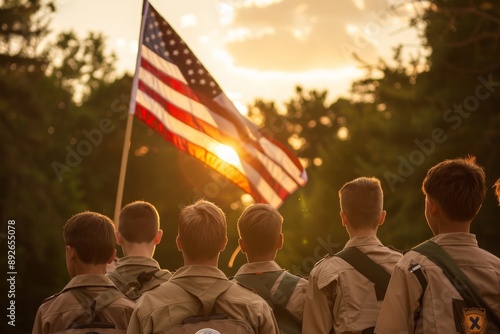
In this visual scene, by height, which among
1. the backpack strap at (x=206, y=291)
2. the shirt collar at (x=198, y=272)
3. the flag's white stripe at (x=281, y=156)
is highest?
the flag's white stripe at (x=281, y=156)

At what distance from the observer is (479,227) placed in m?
26.5

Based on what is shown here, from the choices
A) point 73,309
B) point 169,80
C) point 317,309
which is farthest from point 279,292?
point 169,80

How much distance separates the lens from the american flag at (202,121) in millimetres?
11250

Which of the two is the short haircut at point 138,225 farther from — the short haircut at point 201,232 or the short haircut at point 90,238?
the short haircut at point 201,232

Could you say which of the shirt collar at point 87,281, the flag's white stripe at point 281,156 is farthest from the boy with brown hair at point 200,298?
the flag's white stripe at point 281,156

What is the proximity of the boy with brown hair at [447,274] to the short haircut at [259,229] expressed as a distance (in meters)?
1.47

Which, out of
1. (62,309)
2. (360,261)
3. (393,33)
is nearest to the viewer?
(62,309)

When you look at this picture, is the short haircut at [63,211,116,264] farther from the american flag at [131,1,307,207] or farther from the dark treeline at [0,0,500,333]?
the dark treeline at [0,0,500,333]

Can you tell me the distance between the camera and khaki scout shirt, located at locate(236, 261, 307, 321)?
20.4 feet

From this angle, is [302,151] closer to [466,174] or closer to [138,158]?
[138,158]

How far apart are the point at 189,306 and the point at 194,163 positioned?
53568mm

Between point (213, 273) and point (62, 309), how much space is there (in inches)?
40.2

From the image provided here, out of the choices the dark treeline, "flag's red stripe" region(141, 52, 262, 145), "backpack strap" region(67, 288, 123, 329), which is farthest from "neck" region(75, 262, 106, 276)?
the dark treeline

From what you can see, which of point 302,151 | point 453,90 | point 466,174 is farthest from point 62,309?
point 302,151
